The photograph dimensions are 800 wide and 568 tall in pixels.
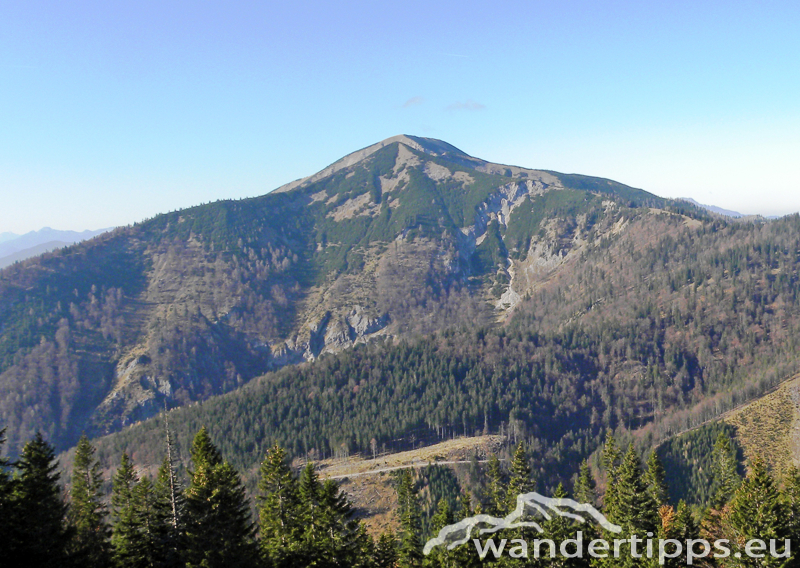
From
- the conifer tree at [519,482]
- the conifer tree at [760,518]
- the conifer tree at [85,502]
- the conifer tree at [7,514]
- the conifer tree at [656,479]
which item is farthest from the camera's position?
the conifer tree at [656,479]

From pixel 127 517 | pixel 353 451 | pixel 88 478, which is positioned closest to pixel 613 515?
pixel 127 517

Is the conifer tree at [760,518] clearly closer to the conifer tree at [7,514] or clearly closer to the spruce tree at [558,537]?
the spruce tree at [558,537]

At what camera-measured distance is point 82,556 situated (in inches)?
1299

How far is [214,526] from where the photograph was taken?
3684cm

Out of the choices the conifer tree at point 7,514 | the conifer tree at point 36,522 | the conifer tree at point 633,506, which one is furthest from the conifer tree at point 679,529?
the conifer tree at point 7,514

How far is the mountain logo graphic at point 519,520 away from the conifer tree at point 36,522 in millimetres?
33188

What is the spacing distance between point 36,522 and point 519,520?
4128 centimetres

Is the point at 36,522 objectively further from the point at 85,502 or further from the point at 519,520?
the point at 519,520

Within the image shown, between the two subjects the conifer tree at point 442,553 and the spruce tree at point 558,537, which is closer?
the conifer tree at point 442,553

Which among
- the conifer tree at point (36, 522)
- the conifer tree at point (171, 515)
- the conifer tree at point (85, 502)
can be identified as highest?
the conifer tree at point (36, 522)

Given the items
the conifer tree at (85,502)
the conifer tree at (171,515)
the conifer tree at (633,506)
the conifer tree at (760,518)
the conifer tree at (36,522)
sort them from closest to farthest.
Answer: the conifer tree at (36,522) < the conifer tree at (171,515) < the conifer tree at (760,518) < the conifer tree at (85,502) < the conifer tree at (633,506)

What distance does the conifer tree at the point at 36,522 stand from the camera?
3100cm

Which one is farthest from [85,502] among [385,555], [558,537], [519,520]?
[558,537]

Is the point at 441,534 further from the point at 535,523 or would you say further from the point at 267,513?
the point at 267,513
